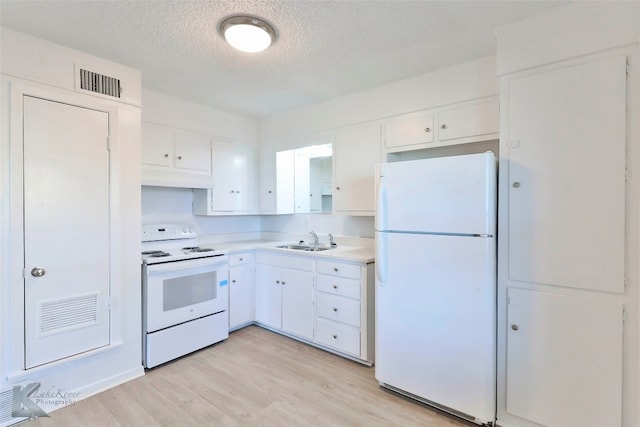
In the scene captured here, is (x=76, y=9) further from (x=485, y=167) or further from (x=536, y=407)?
(x=536, y=407)

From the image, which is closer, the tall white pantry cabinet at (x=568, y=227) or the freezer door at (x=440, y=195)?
the tall white pantry cabinet at (x=568, y=227)

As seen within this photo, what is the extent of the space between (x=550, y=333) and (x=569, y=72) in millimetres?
1462

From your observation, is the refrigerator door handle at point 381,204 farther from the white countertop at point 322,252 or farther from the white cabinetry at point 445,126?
the white cabinetry at point 445,126

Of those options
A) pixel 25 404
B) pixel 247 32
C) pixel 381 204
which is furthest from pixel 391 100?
pixel 25 404

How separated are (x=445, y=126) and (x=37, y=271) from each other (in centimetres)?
308

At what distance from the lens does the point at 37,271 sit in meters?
2.03

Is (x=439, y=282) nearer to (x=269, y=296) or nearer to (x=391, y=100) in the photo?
(x=391, y=100)

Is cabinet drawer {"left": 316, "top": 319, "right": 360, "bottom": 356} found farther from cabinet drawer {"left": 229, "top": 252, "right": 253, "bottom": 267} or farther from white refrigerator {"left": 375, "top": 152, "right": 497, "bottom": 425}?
cabinet drawer {"left": 229, "top": 252, "right": 253, "bottom": 267}

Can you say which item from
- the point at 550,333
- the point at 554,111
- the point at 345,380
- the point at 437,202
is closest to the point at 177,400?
the point at 345,380

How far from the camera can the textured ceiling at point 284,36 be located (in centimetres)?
176

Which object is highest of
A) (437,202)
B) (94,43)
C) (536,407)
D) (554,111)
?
(94,43)

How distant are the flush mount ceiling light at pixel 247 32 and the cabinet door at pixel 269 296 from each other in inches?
83.4

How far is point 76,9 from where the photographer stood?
5.85 ft

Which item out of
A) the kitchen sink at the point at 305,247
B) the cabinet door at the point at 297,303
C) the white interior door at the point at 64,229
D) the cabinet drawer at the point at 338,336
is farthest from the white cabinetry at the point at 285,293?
the white interior door at the point at 64,229
